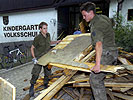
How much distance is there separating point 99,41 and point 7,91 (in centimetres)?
176

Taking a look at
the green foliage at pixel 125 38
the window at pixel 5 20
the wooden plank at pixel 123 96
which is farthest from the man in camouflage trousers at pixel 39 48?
the window at pixel 5 20

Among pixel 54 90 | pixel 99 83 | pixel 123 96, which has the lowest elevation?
pixel 123 96

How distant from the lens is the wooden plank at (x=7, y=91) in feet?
5.33

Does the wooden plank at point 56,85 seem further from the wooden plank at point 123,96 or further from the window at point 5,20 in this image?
the window at point 5,20

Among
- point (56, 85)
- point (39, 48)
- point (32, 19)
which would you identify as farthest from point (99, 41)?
point (32, 19)

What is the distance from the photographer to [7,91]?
70.2 inches

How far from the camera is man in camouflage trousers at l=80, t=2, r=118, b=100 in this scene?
2275 millimetres

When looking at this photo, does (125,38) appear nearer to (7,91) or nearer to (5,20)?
(7,91)

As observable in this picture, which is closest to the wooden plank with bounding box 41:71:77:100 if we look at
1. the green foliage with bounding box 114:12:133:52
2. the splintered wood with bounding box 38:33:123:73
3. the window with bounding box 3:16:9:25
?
the splintered wood with bounding box 38:33:123:73

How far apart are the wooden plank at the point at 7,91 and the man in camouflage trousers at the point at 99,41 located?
1471 millimetres

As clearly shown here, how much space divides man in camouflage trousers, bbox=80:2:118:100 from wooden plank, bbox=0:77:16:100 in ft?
4.83

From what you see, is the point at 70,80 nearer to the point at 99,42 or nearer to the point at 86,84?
the point at 86,84

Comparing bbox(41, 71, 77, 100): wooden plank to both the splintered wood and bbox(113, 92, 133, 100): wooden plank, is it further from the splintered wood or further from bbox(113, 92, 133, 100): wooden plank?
bbox(113, 92, 133, 100): wooden plank

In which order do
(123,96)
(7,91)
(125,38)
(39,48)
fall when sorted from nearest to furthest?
1. (7,91)
2. (123,96)
3. (39,48)
4. (125,38)
